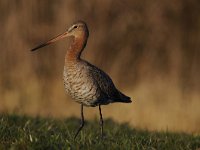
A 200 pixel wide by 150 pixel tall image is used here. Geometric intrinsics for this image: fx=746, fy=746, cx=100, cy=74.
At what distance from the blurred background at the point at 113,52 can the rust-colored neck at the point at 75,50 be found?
4.16 meters

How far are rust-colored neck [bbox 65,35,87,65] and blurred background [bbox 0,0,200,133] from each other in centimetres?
416

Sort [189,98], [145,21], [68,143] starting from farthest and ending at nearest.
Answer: [145,21] < [189,98] < [68,143]

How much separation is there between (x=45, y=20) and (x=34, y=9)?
0.98ft

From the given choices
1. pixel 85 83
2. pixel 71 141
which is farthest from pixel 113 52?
pixel 71 141

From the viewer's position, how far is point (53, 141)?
7.52 m

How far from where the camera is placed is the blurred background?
1359cm

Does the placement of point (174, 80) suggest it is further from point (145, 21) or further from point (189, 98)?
point (145, 21)

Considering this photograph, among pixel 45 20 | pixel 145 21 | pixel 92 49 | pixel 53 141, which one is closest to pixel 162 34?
pixel 145 21

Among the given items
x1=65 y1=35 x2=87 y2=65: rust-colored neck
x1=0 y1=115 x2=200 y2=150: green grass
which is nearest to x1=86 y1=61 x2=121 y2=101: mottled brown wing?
x1=65 y1=35 x2=87 y2=65: rust-colored neck

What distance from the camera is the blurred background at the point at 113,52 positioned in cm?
1359

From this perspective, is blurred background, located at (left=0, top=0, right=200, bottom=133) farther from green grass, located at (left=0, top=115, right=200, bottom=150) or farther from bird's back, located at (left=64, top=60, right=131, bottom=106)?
bird's back, located at (left=64, top=60, right=131, bottom=106)

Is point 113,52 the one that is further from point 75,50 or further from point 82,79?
point 82,79

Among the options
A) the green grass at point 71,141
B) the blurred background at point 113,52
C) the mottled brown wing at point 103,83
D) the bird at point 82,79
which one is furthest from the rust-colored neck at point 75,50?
the blurred background at point 113,52

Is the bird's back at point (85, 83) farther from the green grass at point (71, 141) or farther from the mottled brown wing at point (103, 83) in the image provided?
the green grass at point (71, 141)
